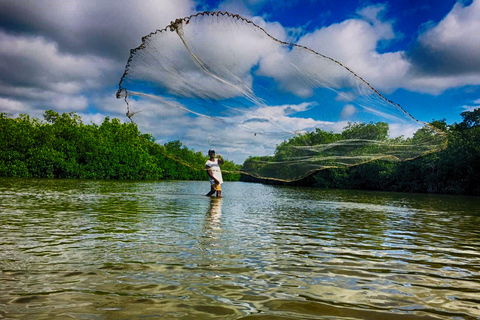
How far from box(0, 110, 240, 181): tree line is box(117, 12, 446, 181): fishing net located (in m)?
39.5

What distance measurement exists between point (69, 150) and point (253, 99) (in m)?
70.8

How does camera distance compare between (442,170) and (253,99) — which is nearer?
(253,99)

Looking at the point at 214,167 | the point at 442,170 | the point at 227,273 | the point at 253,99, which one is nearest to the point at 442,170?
the point at 442,170

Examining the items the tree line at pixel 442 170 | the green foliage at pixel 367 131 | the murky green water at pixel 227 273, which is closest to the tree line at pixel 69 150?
the tree line at pixel 442 170

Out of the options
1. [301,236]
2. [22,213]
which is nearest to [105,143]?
[22,213]

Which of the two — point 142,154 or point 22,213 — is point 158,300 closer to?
point 22,213

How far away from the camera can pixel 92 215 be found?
1111 centimetres

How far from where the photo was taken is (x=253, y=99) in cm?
1098

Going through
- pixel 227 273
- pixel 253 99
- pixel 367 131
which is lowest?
pixel 227 273

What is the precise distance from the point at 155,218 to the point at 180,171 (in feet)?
352

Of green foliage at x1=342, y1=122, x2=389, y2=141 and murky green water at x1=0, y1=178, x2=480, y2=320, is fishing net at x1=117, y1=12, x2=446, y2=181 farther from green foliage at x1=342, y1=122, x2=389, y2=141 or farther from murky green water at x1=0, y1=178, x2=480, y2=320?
murky green water at x1=0, y1=178, x2=480, y2=320

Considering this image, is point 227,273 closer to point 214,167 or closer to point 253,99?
point 253,99

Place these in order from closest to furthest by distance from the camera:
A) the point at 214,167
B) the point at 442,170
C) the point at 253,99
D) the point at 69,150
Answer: the point at 253,99, the point at 214,167, the point at 442,170, the point at 69,150

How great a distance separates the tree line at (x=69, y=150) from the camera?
64.2 metres
